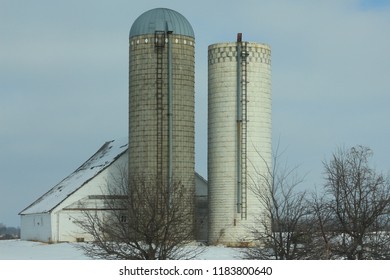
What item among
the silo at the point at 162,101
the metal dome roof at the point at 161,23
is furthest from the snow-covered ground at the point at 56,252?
the metal dome roof at the point at 161,23

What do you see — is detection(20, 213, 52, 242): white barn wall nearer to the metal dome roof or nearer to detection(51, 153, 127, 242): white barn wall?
detection(51, 153, 127, 242): white barn wall

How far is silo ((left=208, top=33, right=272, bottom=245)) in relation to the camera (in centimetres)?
Answer: 4628

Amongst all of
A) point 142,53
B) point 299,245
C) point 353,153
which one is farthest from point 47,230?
point 299,245

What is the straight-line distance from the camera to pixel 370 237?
2381 cm

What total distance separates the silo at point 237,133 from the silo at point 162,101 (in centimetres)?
137

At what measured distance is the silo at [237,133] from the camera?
152 ft

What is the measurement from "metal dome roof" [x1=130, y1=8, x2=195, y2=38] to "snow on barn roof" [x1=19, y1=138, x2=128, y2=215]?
721cm

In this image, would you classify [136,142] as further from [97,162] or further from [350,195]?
[350,195]

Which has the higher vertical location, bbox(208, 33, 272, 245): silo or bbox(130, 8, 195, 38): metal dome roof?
bbox(130, 8, 195, 38): metal dome roof

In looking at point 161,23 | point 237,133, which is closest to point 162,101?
point 237,133

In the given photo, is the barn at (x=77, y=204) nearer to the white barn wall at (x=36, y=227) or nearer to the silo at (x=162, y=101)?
the white barn wall at (x=36, y=227)

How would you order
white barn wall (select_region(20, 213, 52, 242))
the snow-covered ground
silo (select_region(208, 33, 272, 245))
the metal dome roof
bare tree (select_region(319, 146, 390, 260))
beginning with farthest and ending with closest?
white barn wall (select_region(20, 213, 52, 242)) → the metal dome roof → silo (select_region(208, 33, 272, 245)) → the snow-covered ground → bare tree (select_region(319, 146, 390, 260))

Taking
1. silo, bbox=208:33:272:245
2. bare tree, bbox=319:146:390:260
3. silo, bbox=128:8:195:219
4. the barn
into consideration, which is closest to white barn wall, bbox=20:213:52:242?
the barn
